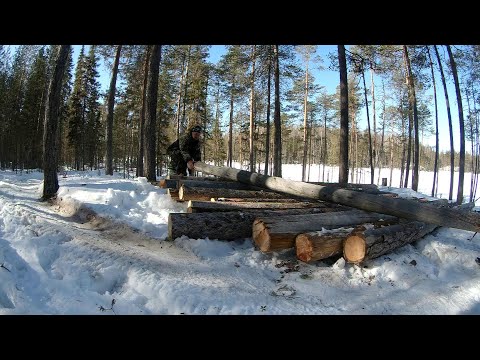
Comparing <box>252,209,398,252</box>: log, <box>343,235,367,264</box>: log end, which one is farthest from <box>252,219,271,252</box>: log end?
<box>343,235,367,264</box>: log end

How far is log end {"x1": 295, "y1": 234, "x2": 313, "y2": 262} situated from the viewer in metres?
4.31

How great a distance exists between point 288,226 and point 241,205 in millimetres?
1397

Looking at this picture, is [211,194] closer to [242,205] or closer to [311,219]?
[242,205]

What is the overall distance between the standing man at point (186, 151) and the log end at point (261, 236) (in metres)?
4.14

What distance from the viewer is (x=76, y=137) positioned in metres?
31.8

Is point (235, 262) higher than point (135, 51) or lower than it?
lower

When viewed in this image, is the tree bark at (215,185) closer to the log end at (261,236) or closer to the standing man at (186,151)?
the standing man at (186,151)

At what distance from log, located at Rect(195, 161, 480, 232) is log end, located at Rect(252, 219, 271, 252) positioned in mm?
2046

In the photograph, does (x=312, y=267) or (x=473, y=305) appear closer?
(x=473, y=305)

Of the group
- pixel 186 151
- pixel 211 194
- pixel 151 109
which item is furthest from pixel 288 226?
pixel 151 109

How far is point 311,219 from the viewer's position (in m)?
5.03
